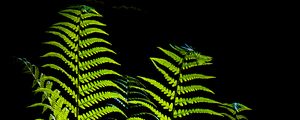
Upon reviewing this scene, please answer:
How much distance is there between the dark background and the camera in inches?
117

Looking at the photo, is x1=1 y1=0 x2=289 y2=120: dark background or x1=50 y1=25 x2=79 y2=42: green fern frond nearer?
x1=50 y1=25 x2=79 y2=42: green fern frond

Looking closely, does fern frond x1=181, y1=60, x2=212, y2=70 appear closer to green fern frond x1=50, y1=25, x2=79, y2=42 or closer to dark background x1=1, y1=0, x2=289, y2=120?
green fern frond x1=50, y1=25, x2=79, y2=42

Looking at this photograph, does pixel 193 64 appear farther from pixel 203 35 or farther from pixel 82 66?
pixel 203 35

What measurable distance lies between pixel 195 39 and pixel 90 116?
7.29 ft

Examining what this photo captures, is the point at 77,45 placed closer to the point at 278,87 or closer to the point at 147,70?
the point at 147,70

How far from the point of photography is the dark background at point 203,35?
2.98 m

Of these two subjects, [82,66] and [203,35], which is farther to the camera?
[203,35]

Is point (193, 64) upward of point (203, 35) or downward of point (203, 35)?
downward

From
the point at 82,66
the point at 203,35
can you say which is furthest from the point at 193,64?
the point at 203,35

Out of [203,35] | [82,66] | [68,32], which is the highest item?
[203,35]

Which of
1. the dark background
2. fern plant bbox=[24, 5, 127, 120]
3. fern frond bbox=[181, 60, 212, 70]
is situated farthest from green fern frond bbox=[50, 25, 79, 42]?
the dark background

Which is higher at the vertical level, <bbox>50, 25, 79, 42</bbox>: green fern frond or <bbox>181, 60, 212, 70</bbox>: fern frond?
<bbox>50, 25, 79, 42</bbox>: green fern frond

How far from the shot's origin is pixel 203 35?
324 cm

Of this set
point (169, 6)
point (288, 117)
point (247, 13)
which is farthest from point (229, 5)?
point (288, 117)
